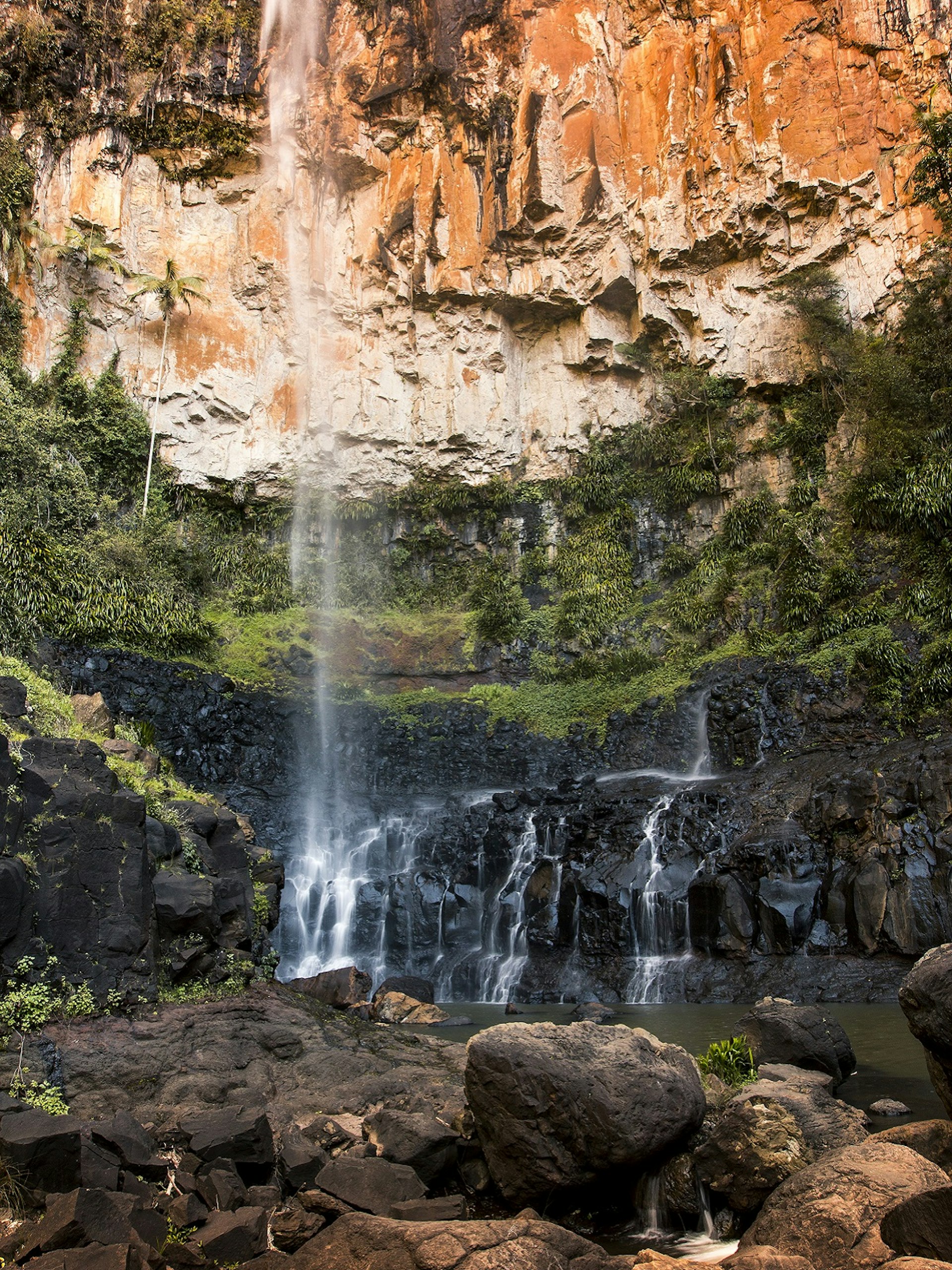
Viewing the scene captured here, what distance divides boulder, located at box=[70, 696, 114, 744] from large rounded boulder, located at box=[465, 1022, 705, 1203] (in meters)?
9.13

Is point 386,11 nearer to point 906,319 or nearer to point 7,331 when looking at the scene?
point 7,331

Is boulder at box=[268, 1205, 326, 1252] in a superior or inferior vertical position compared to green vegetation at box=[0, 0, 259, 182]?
inferior

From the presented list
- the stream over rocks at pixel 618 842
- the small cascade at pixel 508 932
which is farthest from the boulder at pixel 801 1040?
the small cascade at pixel 508 932

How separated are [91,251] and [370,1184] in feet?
99.7

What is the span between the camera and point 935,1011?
517cm

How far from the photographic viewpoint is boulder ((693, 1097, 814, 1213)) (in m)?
5.89

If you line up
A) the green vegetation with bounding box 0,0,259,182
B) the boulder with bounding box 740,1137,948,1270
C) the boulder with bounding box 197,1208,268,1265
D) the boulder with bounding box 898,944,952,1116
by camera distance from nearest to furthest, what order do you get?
the boulder with bounding box 740,1137,948,1270 < the boulder with bounding box 197,1208,268,1265 < the boulder with bounding box 898,944,952,1116 < the green vegetation with bounding box 0,0,259,182

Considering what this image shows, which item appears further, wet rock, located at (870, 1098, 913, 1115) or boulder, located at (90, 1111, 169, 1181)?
wet rock, located at (870, 1098, 913, 1115)

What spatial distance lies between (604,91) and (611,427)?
11.7 m

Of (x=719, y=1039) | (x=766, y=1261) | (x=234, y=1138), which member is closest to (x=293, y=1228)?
Answer: (x=234, y=1138)

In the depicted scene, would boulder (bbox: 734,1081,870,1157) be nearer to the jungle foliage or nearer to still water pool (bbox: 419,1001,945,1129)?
still water pool (bbox: 419,1001,945,1129)

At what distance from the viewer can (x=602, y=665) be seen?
26.6 meters

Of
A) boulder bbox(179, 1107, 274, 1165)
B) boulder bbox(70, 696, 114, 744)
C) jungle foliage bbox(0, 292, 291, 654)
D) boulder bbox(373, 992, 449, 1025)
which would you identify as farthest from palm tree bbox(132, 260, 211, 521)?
boulder bbox(179, 1107, 274, 1165)

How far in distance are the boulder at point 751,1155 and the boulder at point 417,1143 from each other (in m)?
1.89
